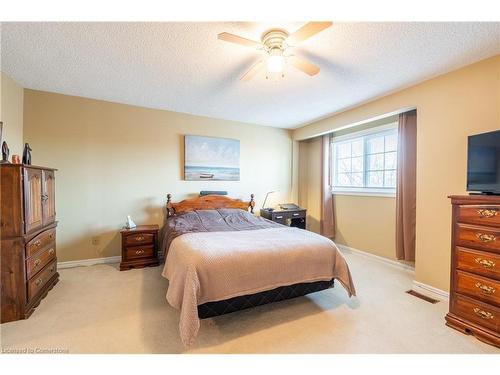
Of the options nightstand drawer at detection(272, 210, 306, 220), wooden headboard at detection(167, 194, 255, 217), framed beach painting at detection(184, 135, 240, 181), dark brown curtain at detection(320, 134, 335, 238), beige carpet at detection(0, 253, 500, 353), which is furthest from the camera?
dark brown curtain at detection(320, 134, 335, 238)

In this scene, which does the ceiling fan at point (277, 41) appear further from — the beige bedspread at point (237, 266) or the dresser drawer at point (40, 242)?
the dresser drawer at point (40, 242)

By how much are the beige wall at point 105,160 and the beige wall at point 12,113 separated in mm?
142

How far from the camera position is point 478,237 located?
1835mm

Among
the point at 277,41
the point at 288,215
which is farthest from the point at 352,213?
the point at 277,41

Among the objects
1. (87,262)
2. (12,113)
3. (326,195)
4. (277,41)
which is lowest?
(87,262)

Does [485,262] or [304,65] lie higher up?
[304,65]

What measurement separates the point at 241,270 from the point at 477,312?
1.90m

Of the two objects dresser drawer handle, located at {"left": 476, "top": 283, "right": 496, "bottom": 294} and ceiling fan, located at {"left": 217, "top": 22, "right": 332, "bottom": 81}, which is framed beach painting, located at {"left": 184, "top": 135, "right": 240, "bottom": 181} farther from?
dresser drawer handle, located at {"left": 476, "top": 283, "right": 496, "bottom": 294}

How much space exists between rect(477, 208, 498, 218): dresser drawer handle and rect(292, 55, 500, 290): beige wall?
63cm

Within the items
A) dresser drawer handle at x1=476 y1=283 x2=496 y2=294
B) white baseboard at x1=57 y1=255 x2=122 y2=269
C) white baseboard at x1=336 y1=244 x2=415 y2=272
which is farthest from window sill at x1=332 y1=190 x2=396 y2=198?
white baseboard at x1=57 y1=255 x2=122 y2=269

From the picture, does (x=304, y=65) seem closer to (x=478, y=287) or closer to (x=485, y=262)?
(x=485, y=262)

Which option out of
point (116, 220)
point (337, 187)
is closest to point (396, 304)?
point (337, 187)

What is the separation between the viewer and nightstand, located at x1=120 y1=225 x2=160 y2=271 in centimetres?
326

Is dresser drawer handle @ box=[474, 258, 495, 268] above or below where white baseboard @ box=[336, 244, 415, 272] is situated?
above
